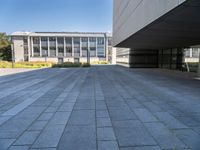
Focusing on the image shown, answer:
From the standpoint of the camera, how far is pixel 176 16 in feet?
20.9

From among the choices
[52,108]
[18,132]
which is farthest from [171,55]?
[18,132]

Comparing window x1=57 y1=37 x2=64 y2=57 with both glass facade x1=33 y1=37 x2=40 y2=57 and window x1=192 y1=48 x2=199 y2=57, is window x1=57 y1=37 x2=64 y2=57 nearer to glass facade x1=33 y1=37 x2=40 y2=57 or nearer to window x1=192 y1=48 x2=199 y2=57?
glass facade x1=33 y1=37 x2=40 y2=57

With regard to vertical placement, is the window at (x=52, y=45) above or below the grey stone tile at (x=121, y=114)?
above

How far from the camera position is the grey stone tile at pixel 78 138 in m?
2.79

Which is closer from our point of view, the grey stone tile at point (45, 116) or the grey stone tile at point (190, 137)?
the grey stone tile at point (190, 137)

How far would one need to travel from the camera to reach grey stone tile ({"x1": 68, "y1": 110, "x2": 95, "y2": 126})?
3852 mm

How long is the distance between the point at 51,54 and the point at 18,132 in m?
53.1

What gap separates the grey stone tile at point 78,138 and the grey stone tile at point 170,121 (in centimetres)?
172

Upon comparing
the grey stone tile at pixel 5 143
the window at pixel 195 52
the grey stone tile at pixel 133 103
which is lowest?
the grey stone tile at pixel 5 143

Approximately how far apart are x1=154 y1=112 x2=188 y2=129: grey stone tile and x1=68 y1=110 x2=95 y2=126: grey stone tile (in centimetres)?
170

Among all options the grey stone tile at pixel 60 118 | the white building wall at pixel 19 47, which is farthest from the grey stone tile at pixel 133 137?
the white building wall at pixel 19 47

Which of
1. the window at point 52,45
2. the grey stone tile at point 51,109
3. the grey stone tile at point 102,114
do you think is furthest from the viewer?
the window at point 52,45

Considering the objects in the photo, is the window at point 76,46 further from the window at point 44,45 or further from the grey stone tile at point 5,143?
the grey stone tile at point 5,143

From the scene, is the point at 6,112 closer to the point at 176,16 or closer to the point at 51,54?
the point at 176,16
